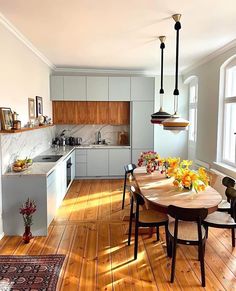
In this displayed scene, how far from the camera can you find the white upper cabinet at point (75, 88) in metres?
6.51

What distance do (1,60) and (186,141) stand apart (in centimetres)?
524

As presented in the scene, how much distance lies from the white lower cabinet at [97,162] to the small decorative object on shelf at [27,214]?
3132mm

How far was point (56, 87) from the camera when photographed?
21.3 ft

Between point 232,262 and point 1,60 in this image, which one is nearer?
point 232,262

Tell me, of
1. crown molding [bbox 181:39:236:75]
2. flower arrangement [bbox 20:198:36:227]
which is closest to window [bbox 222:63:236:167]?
crown molding [bbox 181:39:236:75]

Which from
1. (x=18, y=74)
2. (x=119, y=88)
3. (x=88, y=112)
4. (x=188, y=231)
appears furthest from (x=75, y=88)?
(x=188, y=231)

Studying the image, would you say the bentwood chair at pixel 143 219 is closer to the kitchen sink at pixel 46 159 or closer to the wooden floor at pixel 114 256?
the wooden floor at pixel 114 256

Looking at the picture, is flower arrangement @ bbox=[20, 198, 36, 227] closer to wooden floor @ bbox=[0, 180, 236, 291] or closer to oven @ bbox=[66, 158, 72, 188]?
wooden floor @ bbox=[0, 180, 236, 291]

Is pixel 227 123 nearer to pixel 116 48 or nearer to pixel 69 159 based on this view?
pixel 116 48

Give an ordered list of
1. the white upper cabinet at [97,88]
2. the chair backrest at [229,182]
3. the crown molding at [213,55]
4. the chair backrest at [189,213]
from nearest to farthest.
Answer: the chair backrest at [189,213], the chair backrest at [229,182], the crown molding at [213,55], the white upper cabinet at [97,88]

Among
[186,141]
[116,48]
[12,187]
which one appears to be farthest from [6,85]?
[186,141]

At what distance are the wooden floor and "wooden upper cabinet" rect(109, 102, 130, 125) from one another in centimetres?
286

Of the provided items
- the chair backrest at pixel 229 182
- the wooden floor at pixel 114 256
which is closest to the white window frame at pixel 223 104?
the chair backrest at pixel 229 182

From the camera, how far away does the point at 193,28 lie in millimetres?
3584
